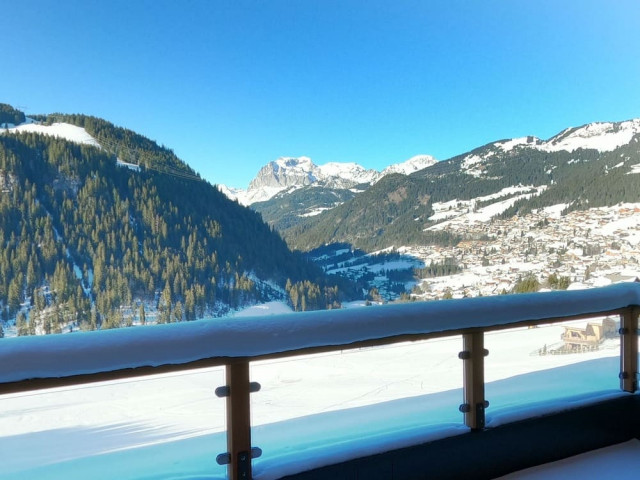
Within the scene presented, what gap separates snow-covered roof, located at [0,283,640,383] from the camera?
94cm

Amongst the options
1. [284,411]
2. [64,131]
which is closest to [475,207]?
[64,131]

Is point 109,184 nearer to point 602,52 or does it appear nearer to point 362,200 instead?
point 362,200

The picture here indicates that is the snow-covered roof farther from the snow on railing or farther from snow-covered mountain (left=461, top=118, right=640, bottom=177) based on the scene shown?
snow-covered mountain (left=461, top=118, right=640, bottom=177)

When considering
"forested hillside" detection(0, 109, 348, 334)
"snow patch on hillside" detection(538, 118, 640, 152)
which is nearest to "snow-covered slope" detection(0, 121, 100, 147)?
"forested hillside" detection(0, 109, 348, 334)

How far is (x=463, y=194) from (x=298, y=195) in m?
21.1

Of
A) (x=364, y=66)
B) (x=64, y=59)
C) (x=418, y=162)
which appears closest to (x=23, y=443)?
(x=64, y=59)

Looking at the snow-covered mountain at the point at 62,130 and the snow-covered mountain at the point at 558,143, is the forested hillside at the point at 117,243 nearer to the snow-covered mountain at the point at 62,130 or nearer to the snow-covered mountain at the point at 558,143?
the snow-covered mountain at the point at 62,130

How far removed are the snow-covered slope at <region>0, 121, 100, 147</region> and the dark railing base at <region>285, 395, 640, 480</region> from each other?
32.5 meters

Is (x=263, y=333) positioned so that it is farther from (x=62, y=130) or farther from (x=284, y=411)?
(x=62, y=130)

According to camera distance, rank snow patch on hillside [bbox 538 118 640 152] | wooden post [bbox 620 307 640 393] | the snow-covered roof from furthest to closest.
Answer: snow patch on hillside [bbox 538 118 640 152] < wooden post [bbox 620 307 640 393] < the snow-covered roof

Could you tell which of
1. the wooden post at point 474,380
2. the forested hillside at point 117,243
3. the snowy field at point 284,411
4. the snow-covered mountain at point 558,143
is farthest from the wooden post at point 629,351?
the snow-covered mountain at point 558,143

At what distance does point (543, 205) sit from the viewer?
35469 millimetres

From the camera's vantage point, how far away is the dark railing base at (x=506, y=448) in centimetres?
131

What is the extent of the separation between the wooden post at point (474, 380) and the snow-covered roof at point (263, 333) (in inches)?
2.8
